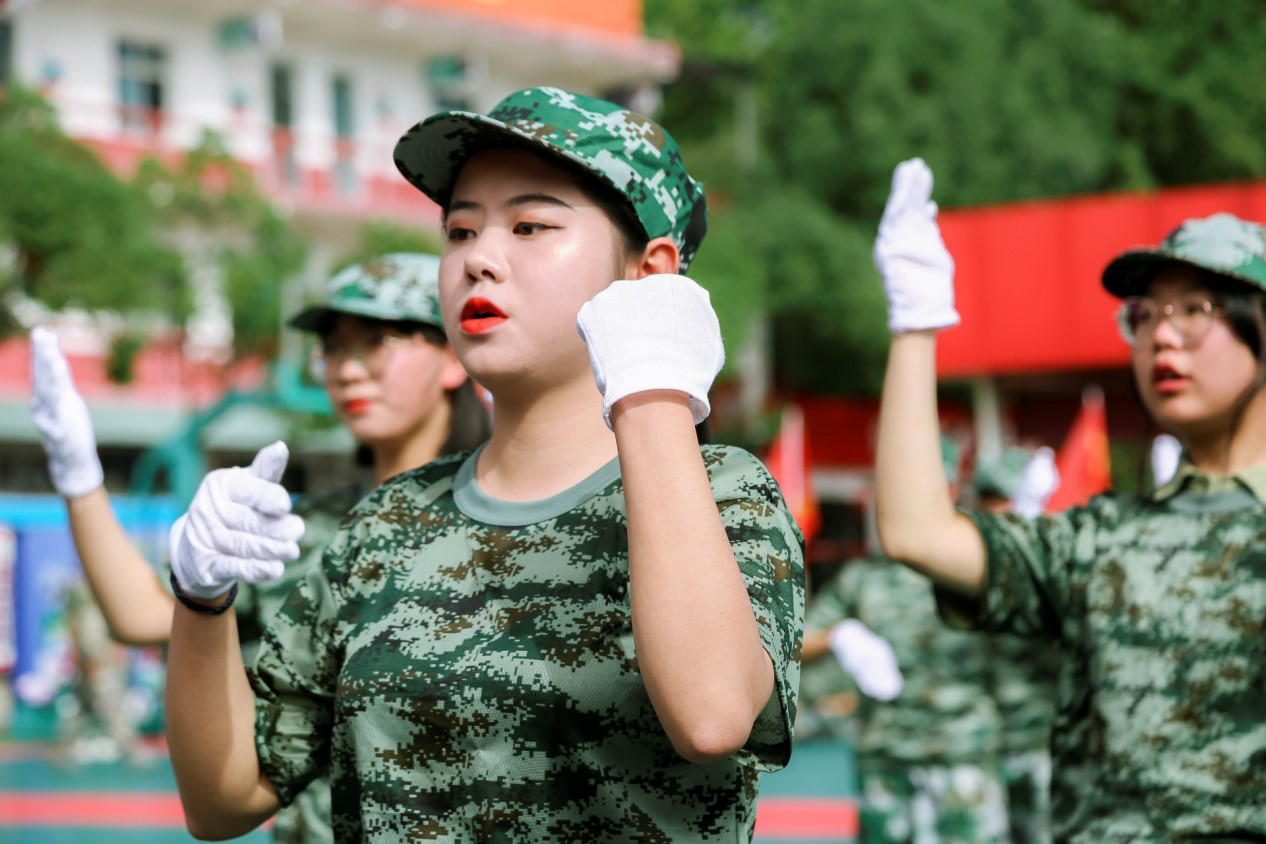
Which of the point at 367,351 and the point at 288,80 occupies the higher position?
the point at 288,80

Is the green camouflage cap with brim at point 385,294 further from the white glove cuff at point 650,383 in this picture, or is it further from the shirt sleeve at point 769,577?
the white glove cuff at point 650,383

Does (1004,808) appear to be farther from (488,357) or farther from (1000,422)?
(1000,422)

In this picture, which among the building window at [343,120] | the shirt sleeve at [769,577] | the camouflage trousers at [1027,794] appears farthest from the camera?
the building window at [343,120]

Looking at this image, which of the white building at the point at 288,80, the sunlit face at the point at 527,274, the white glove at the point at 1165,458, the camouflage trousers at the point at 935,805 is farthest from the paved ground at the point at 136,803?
the white building at the point at 288,80

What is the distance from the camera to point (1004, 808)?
19.7 feet

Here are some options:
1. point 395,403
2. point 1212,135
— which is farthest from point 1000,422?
point 395,403

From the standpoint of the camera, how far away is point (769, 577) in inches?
76.9

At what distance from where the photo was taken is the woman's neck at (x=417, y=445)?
391 centimetres

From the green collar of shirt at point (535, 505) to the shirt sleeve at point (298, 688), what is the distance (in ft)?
0.79

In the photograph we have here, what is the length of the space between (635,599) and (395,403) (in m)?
2.16

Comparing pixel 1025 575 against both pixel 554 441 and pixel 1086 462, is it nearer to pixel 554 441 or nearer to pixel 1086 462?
pixel 554 441

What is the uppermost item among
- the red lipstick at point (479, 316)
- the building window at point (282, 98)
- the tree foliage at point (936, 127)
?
the building window at point (282, 98)

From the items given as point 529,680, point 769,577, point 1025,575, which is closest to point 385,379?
point 1025,575

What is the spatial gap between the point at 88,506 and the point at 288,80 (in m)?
23.7
